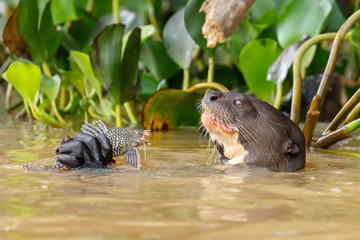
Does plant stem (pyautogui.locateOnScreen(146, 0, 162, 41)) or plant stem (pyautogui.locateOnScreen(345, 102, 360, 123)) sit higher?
plant stem (pyautogui.locateOnScreen(146, 0, 162, 41))

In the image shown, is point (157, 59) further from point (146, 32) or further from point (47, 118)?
point (47, 118)

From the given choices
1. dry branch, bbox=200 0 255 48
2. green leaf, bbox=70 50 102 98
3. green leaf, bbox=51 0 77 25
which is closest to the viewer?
dry branch, bbox=200 0 255 48

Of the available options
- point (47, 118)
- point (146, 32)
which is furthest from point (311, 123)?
point (47, 118)

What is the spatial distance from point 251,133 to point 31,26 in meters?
2.08

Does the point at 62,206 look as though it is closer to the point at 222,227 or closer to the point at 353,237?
the point at 222,227

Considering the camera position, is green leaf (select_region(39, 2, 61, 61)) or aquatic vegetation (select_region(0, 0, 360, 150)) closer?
aquatic vegetation (select_region(0, 0, 360, 150))

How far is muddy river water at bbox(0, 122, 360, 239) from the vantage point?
120 centimetres

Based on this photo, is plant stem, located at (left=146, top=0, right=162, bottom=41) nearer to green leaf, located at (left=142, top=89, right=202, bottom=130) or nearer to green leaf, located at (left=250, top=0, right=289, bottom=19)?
green leaf, located at (left=250, top=0, right=289, bottom=19)

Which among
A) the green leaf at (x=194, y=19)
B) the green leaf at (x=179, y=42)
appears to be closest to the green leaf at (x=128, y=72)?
the green leaf at (x=194, y=19)

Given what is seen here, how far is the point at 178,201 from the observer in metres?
1.49

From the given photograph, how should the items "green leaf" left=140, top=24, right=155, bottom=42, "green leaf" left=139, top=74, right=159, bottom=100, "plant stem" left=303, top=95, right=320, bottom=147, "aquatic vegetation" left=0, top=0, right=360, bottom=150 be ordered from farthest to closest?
"green leaf" left=139, top=74, right=159, bottom=100
"green leaf" left=140, top=24, right=155, bottom=42
"aquatic vegetation" left=0, top=0, right=360, bottom=150
"plant stem" left=303, top=95, right=320, bottom=147

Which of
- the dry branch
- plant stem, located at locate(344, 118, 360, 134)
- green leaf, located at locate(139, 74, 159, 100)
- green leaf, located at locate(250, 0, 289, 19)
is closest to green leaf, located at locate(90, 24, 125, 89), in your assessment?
green leaf, located at locate(139, 74, 159, 100)

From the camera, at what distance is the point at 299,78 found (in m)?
2.77

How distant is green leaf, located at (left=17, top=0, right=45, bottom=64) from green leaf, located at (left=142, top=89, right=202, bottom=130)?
0.93m
